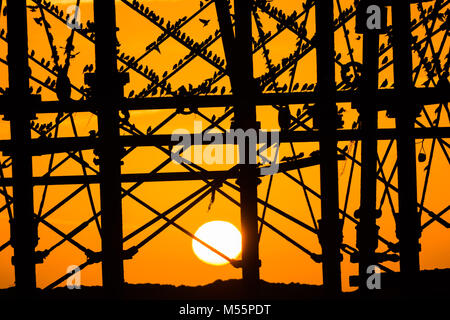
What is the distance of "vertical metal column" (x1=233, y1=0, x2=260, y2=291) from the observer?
571cm

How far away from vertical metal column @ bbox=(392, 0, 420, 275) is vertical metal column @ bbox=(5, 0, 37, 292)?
2.65 meters

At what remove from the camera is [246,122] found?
576cm

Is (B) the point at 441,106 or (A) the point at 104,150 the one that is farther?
(B) the point at 441,106

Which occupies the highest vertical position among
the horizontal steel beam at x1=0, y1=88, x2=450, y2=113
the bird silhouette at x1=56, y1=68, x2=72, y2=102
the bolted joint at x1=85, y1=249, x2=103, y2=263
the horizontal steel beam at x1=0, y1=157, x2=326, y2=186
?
the bird silhouette at x1=56, y1=68, x2=72, y2=102

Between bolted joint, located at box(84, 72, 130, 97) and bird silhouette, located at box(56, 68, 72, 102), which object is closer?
bolted joint, located at box(84, 72, 130, 97)

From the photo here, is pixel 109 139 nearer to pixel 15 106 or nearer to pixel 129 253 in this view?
pixel 15 106

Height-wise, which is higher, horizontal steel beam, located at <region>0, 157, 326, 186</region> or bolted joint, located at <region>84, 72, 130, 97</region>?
bolted joint, located at <region>84, 72, 130, 97</region>

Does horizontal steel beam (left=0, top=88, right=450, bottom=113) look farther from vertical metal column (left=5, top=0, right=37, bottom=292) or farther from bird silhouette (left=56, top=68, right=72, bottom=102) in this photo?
bird silhouette (left=56, top=68, right=72, bottom=102)

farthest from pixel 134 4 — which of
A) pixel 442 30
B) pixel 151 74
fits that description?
pixel 442 30

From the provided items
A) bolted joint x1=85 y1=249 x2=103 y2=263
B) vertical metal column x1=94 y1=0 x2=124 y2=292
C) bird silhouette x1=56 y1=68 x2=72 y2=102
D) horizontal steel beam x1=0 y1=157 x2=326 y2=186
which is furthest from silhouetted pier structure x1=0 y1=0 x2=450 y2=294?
bolted joint x1=85 y1=249 x2=103 y2=263

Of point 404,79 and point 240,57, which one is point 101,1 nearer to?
point 240,57

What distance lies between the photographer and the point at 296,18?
846cm

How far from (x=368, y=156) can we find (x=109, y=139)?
191 centimetres
